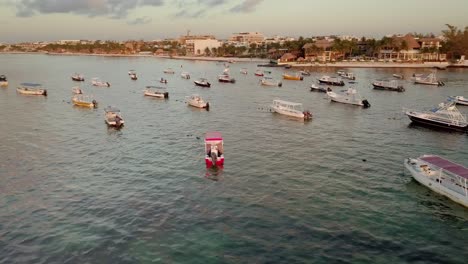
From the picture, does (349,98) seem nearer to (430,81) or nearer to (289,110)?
(289,110)

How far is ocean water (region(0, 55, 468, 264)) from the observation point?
31.7 meters

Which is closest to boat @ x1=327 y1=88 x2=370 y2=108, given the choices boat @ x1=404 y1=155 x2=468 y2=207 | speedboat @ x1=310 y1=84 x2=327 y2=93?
speedboat @ x1=310 y1=84 x2=327 y2=93

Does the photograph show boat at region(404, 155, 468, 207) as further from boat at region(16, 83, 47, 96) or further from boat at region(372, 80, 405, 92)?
boat at region(16, 83, 47, 96)

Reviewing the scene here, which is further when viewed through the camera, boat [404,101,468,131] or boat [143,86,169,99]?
boat [143,86,169,99]

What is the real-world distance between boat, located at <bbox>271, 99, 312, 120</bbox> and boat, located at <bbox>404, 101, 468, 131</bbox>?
20.9m

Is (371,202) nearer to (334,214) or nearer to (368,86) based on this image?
(334,214)

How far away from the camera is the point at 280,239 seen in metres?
32.7

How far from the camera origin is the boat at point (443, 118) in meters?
72.4

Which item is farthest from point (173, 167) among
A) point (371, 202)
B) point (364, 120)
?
point (364, 120)

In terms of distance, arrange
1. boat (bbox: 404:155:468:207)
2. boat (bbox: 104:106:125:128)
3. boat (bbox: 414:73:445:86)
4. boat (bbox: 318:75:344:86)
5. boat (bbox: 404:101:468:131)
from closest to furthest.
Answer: boat (bbox: 404:155:468:207) → boat (bbox: 404:101:468:131) → boat (bbox: 104:106:125:128) → boat (bbox: 414:73:445:86) → boat (bbox: 318:75:344:86)

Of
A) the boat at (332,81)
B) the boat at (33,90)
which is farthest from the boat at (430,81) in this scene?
the boat at (33,90)

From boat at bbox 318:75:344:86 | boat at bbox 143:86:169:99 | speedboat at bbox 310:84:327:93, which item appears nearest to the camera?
boat at bbox 143:86:169:99

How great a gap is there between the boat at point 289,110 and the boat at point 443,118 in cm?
2090

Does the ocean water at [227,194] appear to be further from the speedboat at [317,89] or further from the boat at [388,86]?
the boat at [388,86]
